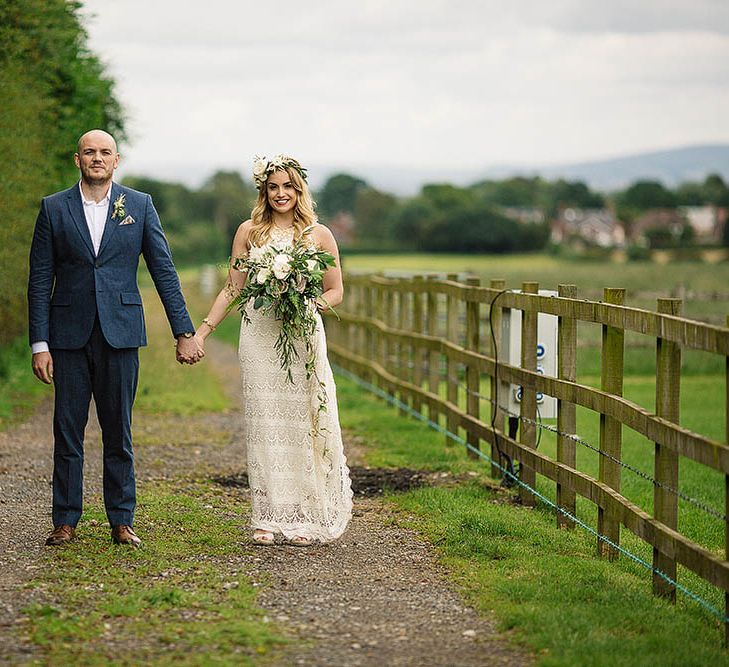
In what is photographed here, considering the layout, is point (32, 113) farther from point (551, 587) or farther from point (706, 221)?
point (706, 221)

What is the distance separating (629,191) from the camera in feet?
467

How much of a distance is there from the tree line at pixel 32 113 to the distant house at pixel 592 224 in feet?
296

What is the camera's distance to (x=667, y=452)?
20.1 feet

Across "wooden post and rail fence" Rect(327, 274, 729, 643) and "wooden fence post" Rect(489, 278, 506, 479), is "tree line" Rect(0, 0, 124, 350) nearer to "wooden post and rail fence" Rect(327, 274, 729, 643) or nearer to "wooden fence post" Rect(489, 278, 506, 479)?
"wooden post and rail fence" Rect(327, 274, 729, 643)

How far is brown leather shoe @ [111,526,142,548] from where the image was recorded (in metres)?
7.07

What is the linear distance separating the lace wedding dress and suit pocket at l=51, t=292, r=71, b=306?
1031 mm

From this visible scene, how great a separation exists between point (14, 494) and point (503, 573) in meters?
3.89

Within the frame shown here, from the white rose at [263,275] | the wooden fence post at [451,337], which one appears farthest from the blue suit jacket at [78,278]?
the wooden fence post at [451,337]

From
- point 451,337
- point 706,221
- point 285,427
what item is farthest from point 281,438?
point 706,221

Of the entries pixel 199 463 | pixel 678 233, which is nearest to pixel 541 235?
→ pixel 678 233

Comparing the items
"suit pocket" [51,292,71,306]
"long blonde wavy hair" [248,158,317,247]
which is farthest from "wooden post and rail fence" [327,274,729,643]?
"suit pocket" [51,292,71,306]

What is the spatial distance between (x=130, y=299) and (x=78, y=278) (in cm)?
31

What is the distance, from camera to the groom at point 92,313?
22.8ft

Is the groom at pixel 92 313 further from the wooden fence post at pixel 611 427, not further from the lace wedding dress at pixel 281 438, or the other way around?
the wooden fence post at pixel 611 427
